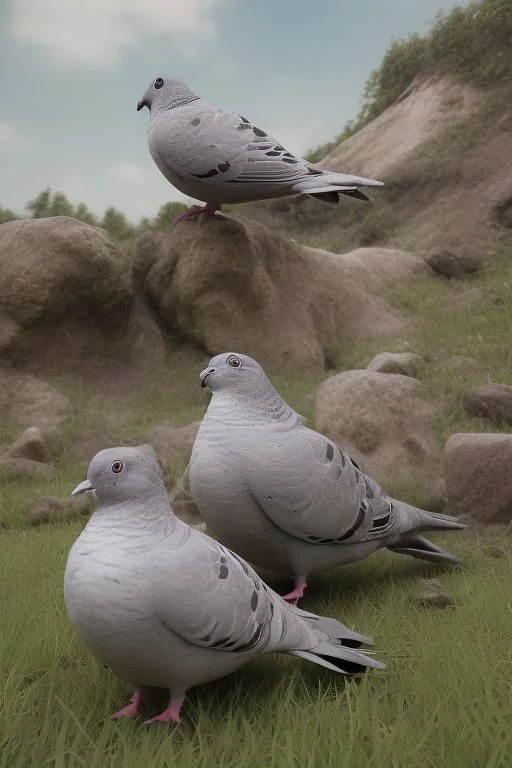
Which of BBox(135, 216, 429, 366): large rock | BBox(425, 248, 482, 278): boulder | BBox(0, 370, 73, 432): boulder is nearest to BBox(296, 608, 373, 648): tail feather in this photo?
BBox(0, 370, 73, 432): boulder

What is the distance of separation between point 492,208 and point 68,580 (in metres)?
8.47

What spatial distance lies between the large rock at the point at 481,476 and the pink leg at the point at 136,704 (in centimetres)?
226

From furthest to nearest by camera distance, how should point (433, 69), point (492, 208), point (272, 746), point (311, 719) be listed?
point (433, 69) < point (492, 208) < point (311, 719) < point (272, 746)

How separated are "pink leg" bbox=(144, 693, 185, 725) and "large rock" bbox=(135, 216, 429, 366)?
4258 millimetres

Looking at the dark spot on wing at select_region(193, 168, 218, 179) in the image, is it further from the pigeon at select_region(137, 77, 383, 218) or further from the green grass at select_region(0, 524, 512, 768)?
the green grass at select_region(0, 524, 512, 768)

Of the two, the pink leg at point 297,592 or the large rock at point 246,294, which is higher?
the large rock at point 246,294

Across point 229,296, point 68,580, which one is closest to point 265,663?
point 68,580

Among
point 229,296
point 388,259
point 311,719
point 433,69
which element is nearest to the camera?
point 311,719

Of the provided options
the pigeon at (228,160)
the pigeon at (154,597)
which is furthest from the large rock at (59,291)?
the pigeon at (154,597)

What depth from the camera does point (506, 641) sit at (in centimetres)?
265

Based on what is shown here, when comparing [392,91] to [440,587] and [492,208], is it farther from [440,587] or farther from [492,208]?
[440,587]

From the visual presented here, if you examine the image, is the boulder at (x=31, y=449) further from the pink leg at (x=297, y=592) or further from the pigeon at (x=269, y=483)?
the pink leg at (x=297, y=592)

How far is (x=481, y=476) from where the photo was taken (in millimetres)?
4000

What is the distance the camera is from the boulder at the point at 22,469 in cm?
512
